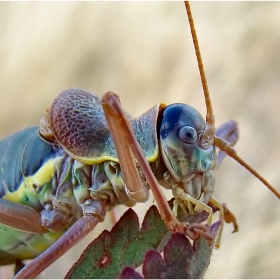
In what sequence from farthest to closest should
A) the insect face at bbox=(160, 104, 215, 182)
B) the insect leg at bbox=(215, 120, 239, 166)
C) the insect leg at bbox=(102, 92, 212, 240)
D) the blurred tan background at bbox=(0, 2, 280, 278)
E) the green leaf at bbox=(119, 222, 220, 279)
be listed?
the blurred tan background at bbox=(0, 2, 280, 278), the insect leg at bbox=(215, 120, 239, 166), the insect face at bbox=(160, 104, 215, 182), the insect leg at bbox=(102, 92, 212, 240), the green leaf at bbox=(119, 222, 220, 279)

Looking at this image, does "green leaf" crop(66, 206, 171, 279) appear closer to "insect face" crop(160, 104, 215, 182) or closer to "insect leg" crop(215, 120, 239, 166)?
"insect face" crop(160, 104, 215, 182)

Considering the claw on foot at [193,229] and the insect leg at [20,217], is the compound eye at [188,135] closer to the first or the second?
the claw on foot at [193,229]

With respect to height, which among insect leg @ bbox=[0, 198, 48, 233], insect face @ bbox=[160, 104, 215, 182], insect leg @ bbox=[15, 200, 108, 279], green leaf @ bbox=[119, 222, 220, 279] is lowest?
insect leg @ bbox=[0, 198, 48, 233]

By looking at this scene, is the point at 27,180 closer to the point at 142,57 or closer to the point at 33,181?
the point at 33,181

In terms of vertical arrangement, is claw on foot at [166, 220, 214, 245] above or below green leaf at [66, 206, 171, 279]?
above

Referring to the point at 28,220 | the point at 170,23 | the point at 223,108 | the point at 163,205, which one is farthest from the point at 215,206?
the point at 170,23

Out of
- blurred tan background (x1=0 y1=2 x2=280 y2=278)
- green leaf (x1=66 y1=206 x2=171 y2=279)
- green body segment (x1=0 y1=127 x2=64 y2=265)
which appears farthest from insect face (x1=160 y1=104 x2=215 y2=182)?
blurred tan background (x1=0 y1=2 x2=280 y2=278)

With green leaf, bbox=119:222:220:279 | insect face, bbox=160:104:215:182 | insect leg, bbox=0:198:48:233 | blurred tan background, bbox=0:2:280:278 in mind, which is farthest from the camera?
blurred tan background, bbox=0:2:280:278

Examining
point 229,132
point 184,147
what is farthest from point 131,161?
point 229,132

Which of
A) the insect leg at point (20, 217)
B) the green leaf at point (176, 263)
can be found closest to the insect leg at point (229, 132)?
the insect leg at point (20, 217)
